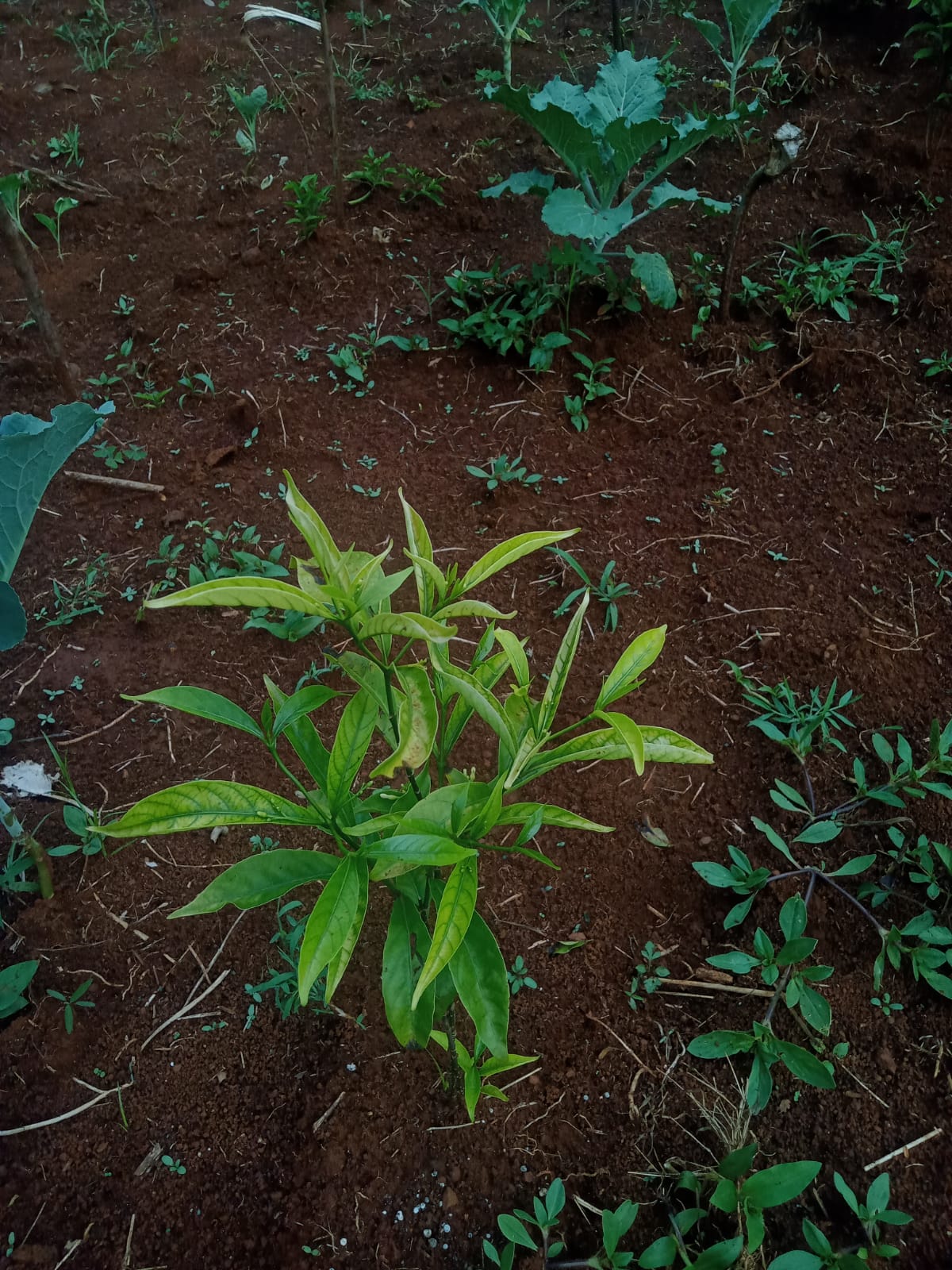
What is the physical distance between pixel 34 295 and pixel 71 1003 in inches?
72.8

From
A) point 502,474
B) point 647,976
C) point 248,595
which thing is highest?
point 248,595

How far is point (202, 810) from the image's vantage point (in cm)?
103

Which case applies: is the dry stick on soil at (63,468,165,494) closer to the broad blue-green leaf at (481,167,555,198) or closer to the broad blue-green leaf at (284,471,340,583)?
the broad blue-green leaf at (481,167,555,198)

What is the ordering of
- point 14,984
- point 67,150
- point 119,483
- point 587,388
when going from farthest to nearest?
1. point 67,150
2. point 587,388
3. point 119,483
4. point 14,984

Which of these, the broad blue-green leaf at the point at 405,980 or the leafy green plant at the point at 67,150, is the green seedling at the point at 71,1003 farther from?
the leafy green plant at the point at 67,150

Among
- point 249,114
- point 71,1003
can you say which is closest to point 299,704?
point 71,1003

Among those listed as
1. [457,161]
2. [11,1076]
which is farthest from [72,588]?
[457,161]

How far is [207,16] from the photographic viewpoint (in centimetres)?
491

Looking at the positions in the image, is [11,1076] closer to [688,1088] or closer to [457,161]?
[688,1088]

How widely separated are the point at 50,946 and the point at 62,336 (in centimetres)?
234

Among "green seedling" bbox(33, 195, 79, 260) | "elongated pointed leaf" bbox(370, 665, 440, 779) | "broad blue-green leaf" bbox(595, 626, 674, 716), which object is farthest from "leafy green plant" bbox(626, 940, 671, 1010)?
"green seedling" bbox(33, 195, 79, 260)

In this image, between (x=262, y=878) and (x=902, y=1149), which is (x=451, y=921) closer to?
(x=262, y=878)

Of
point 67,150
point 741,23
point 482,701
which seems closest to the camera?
point 482,701

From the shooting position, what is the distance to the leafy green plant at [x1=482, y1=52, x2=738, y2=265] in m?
2.42
